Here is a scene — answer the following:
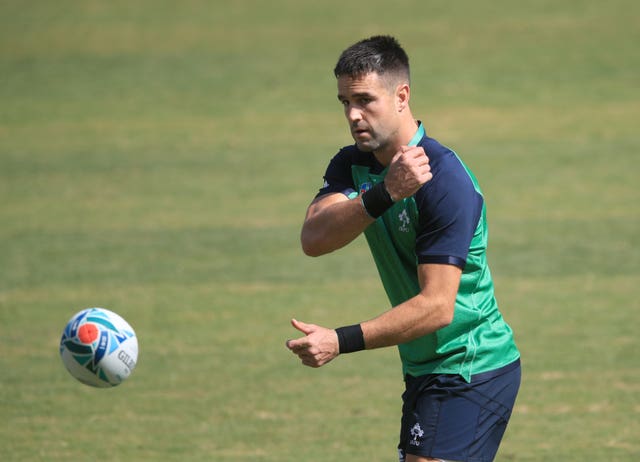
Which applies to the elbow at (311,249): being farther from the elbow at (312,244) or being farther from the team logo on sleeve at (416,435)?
the team logo on sleeve at (416,435)

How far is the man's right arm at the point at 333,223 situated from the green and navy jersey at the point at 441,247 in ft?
0.65

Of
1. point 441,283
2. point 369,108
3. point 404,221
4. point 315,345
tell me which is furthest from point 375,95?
point 315,345

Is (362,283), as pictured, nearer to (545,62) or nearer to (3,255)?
(3,255)

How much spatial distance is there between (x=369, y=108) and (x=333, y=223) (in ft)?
2.01

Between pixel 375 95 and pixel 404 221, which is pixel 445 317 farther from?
pixel 375 95

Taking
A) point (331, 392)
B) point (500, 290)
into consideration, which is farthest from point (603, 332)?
point (331, 392)

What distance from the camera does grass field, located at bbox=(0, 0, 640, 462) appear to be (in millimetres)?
9922

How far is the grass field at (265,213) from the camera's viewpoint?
9922 millimetres

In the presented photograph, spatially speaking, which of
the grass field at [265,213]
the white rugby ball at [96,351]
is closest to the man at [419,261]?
the white rugby ball at [96,351]

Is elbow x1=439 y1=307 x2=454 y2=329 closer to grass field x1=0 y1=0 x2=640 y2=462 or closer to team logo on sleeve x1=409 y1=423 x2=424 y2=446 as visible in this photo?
team logo on sleeve x1=409 y1=423 x2=424 y2=446

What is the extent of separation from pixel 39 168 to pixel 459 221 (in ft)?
58.7

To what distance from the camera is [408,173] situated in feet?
17.7

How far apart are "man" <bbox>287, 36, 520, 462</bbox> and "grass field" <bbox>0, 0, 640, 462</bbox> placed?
3.01 m

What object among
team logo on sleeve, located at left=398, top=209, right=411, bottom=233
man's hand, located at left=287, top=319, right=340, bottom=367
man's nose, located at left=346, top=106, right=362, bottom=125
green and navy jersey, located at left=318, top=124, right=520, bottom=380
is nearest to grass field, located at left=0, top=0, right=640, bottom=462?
green and navy jersey, located at left=318, top=124, right=520, bottom=380
